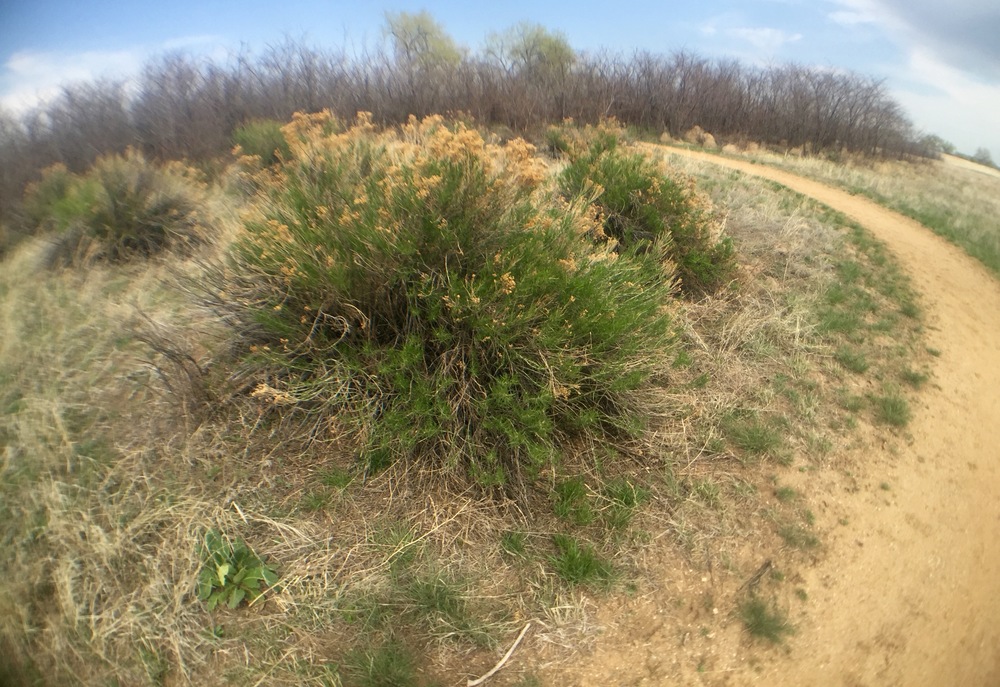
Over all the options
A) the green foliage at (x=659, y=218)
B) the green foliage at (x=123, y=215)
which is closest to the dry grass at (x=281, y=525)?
the green foliage at (x=123, y=215)

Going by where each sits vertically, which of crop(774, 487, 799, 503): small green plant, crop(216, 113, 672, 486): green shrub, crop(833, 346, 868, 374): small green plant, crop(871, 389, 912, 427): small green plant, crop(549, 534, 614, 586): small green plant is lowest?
crop(549, 534, 614, 586): small green plant

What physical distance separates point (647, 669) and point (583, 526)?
88 cm

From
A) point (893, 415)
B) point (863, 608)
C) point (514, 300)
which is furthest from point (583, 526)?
point (893, 415)

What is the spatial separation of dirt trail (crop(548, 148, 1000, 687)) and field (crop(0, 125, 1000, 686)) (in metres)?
0.04

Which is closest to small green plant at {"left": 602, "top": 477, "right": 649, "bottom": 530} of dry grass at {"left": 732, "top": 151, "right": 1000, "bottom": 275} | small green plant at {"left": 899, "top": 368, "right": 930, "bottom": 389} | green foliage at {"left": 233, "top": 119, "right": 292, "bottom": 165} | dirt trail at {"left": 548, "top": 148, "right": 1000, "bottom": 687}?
dirt trail at {"left": 548, "top": 148, "right": 1000, "bottom": 687}

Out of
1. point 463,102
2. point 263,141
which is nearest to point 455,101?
point 463,102

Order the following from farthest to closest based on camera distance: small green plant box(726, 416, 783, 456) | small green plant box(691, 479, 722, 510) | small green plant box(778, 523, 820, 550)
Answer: small green plant box(726, 416, 783, 456)
small green plant box(691, 479, 722, 510)
small green plant box(778, 523, 820, 550)

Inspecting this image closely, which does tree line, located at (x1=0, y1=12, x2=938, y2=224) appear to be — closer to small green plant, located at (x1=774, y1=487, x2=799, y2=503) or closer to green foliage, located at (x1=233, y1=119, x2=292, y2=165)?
green foliage, located at (x1=233, y1=119, x2=292, y2=165)

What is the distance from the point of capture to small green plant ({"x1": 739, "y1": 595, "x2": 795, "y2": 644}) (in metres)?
3.49

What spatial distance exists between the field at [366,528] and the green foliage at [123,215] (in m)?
1.49

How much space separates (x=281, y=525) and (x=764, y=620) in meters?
2.93

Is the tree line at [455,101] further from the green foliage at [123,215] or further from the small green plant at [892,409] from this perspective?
the small green plant at [892,409]

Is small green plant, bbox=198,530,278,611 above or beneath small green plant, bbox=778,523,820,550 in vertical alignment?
beneath

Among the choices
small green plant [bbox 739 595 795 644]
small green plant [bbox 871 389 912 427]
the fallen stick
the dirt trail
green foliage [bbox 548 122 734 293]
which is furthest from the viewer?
green foliage [bbox 548 122 734 293]
